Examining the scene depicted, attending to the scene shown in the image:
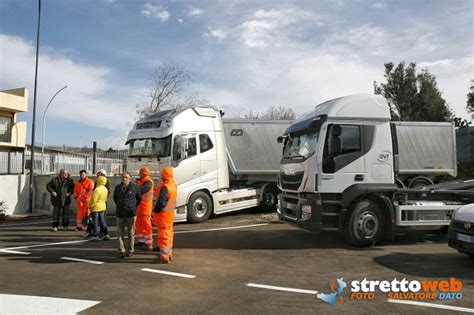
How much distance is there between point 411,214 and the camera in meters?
8.66

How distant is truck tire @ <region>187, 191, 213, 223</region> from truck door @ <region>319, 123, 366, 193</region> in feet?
16.6

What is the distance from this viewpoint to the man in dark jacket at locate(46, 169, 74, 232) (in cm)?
1163

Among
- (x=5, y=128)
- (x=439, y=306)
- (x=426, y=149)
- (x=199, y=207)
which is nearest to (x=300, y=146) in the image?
(x=199, y=207)

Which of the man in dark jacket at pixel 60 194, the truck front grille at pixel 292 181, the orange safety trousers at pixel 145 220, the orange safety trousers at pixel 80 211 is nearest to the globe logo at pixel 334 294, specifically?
the truck front grille at pixel 292 181

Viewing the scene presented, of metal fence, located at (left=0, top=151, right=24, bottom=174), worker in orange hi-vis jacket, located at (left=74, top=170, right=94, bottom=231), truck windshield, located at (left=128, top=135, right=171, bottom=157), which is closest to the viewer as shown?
worker in orange hi-vis jacket, located at (left=74, top=170, right=94, bottom=231)

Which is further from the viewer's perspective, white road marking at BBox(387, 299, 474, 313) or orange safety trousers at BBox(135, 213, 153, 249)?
orange safety trousers at BBox(135, 213, 153, 249)

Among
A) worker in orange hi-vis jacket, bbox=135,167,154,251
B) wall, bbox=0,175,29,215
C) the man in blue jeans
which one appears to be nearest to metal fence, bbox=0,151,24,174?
wall, bbox=0,175,29,215

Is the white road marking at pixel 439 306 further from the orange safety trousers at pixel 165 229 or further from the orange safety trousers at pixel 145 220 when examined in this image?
the orange safety trousers at pixel 145 220

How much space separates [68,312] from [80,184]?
7489 mm

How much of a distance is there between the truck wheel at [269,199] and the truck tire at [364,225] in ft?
19.4

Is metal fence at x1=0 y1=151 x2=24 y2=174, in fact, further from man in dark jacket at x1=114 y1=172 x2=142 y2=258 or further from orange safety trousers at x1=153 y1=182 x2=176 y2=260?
orange safety trousers at x1=153 y1=182 x2=176 y2=260

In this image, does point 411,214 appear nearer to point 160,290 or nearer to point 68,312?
point 160,290

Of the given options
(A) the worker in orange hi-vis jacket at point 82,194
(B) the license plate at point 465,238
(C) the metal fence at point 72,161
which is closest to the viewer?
(B) the license plate at point 465,238

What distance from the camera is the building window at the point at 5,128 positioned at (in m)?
29.7
